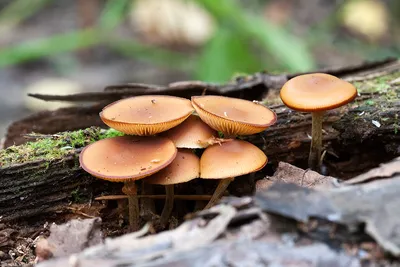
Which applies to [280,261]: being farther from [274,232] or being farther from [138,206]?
[138,206]

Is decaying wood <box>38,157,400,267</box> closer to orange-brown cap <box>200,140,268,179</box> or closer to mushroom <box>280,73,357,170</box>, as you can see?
orange-brown cap <box>200,140,268,179</box>

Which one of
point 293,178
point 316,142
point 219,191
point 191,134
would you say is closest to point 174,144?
point 191,134

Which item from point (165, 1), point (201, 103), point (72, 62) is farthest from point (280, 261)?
point (72, 62)

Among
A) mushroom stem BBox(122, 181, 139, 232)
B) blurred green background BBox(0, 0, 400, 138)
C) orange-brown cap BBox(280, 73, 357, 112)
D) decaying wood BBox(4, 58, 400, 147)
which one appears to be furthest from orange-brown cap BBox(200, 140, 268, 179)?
blurred green background BBox(0, 0, 400, 138)

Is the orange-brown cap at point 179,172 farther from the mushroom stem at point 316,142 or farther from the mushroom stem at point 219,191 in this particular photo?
the mushroom stem at point 316,142

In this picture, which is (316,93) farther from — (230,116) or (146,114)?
(146,114)
